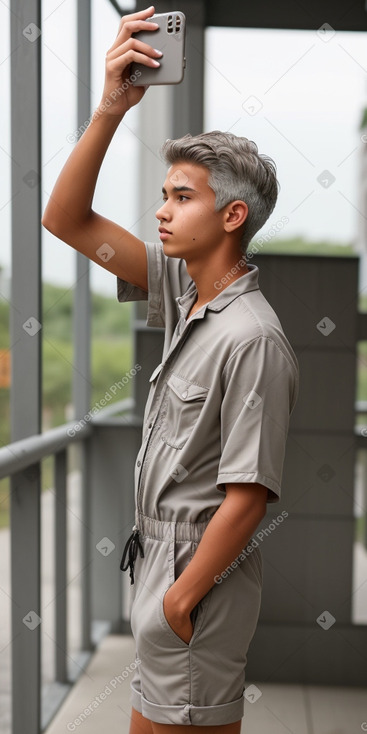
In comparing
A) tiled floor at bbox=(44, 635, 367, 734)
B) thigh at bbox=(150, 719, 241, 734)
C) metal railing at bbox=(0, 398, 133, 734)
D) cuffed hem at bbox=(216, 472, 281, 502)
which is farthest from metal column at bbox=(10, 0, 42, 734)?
cuffed hem at bbox=(216, 472, 281, 502)

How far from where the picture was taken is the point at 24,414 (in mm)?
2033

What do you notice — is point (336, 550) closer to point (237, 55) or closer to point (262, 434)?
point (262, 434)

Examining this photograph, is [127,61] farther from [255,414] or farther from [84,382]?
[84,382]

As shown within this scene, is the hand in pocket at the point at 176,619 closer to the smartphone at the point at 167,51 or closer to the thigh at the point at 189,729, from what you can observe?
Result: the thigh at the point at 189,729

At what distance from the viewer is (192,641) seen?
3.80 ft

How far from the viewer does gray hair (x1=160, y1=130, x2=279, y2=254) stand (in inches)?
47.5

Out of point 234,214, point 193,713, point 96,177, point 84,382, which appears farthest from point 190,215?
point 84,382

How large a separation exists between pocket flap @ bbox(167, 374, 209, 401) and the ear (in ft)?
0.84

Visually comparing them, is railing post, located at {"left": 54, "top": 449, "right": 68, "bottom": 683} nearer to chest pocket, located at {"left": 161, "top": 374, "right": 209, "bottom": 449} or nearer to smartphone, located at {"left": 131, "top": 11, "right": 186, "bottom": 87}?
chest pocket, located at {"left": 161, "top": 374, "right": 209, "bottom": 449}

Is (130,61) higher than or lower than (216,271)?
higher

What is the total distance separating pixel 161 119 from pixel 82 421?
1.06 m

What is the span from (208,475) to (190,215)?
418 mm

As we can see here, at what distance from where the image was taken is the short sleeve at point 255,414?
3.66 feet

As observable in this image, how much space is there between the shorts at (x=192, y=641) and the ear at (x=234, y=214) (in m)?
0.48
